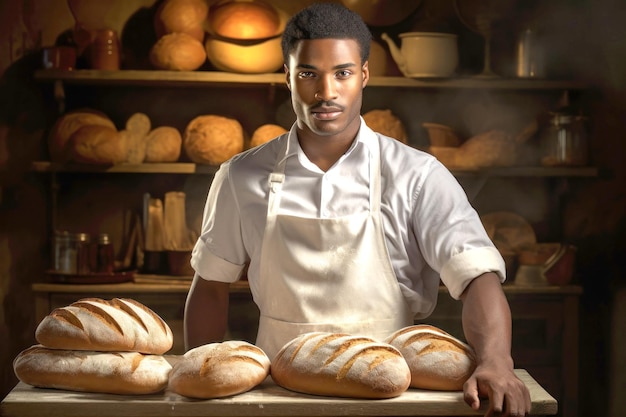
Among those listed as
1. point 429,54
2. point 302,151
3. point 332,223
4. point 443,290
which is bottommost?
point 443,290

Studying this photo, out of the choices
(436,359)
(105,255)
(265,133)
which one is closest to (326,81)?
(436,359)

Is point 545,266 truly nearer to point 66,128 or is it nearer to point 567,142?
point 567,142

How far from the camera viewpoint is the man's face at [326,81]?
1.80 m

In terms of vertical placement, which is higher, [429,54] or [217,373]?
[429,54]

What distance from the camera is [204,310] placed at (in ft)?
6.86

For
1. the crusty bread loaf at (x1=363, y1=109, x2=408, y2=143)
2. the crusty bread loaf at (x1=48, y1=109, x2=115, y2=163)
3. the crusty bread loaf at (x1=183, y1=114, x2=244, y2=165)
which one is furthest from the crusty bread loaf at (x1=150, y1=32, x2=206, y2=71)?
the crusty bread loaf at (x1=363, y1=109, x2=408, y2=143)

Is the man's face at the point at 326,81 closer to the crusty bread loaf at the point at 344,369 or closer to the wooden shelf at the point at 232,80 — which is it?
the crusty bread loaf at the point at 344,369

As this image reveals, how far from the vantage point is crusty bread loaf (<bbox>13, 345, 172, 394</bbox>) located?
1426mm

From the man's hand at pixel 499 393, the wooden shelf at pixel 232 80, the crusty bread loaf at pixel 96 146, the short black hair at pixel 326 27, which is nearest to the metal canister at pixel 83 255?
the crusty bread loaf at pixel 96 146

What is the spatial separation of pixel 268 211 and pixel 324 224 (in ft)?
0.47

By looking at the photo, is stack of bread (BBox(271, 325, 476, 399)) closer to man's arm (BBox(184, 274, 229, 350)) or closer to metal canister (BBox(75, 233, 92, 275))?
man's arm (BBox(184, 274, 229, 350))

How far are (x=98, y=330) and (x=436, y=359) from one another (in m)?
0.57

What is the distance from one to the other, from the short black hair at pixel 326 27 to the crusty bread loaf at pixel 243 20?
64.0 inches

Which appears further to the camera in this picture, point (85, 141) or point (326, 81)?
point (85, 141)
